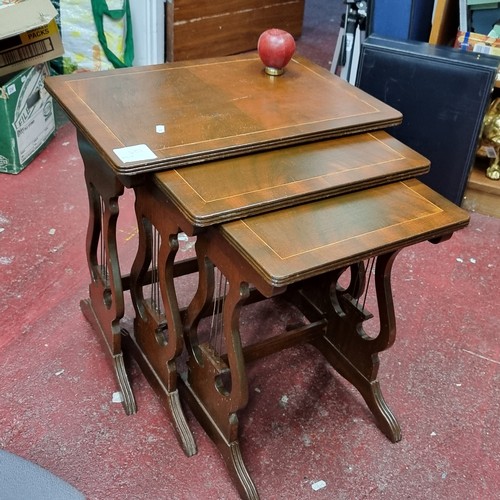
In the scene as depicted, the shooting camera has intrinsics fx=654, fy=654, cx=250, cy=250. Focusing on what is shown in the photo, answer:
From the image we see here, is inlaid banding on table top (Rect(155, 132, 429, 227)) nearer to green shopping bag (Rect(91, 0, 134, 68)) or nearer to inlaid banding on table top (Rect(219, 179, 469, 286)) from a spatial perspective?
inlaid banding on table top (Rect(219, 179, 469, 286))

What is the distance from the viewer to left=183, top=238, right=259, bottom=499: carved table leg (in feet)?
4.36

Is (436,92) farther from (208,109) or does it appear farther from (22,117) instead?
(22,117)

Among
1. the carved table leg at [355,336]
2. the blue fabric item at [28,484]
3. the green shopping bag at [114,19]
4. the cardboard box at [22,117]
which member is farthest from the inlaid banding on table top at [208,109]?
the green shopping bag at [114,19]

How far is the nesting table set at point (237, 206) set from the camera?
1.20 m

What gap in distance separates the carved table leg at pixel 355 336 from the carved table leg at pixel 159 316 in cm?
45

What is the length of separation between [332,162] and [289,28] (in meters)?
2.85

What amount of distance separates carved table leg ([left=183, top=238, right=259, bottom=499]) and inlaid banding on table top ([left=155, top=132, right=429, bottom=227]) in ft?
0.46

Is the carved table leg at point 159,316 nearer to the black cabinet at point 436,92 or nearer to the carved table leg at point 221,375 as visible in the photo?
the carved table leg at point 221,375

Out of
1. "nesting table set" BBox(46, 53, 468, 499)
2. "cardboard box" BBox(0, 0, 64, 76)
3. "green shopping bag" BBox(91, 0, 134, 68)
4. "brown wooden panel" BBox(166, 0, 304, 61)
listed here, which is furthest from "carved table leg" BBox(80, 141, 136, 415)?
"brown wooden panel" BBox(166, 0, 304, 61)

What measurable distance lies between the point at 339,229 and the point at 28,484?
0.67 m

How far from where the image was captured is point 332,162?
1.37 meters

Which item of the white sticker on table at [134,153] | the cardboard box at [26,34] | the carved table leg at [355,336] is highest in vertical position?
the white sticker on table at [134,153]

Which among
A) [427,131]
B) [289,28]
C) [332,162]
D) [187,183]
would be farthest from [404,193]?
[289,28]

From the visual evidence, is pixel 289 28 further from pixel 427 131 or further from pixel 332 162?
pixel 332 162
